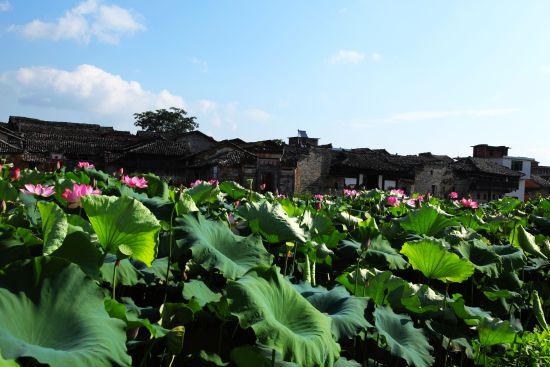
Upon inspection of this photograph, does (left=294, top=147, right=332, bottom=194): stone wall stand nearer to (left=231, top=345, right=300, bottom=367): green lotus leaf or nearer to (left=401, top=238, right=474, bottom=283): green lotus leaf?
(left=401, top=238, right=474, bottom=283): green lotus leaf

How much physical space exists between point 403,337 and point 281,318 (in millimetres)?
528

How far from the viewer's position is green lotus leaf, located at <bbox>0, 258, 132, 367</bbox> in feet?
2.68

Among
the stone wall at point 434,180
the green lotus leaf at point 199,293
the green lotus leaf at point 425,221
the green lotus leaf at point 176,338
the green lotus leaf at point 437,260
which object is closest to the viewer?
the green lotus leaf at point 176,338

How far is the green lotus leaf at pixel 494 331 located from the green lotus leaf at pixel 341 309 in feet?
1.65

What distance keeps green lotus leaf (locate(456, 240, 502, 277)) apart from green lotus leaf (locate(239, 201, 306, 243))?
37.7 inches

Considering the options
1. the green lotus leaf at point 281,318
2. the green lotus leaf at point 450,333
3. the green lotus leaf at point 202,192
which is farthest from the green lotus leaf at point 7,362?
the green lotus leaf at point 202,192

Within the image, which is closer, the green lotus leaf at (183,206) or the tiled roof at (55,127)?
the green lotus leaf at (183,206)

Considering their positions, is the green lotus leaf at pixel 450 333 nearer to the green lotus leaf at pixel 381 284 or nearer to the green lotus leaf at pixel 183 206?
the green lotus leaf at pixel 381 284

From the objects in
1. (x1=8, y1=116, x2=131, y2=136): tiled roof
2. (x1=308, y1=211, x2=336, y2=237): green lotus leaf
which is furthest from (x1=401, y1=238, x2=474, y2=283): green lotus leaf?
(x1=8, y1=116, x2=131, y2=136): tiled roof

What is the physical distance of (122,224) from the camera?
3.73 ft

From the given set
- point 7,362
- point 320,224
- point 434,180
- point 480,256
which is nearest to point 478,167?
point 434,180

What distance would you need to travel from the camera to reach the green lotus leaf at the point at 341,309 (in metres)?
1.27

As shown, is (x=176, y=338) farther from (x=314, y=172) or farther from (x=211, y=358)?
(x=314, y=172)

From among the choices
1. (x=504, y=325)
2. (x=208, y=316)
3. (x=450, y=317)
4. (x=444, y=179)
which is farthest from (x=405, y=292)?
(x=444, y=179)
